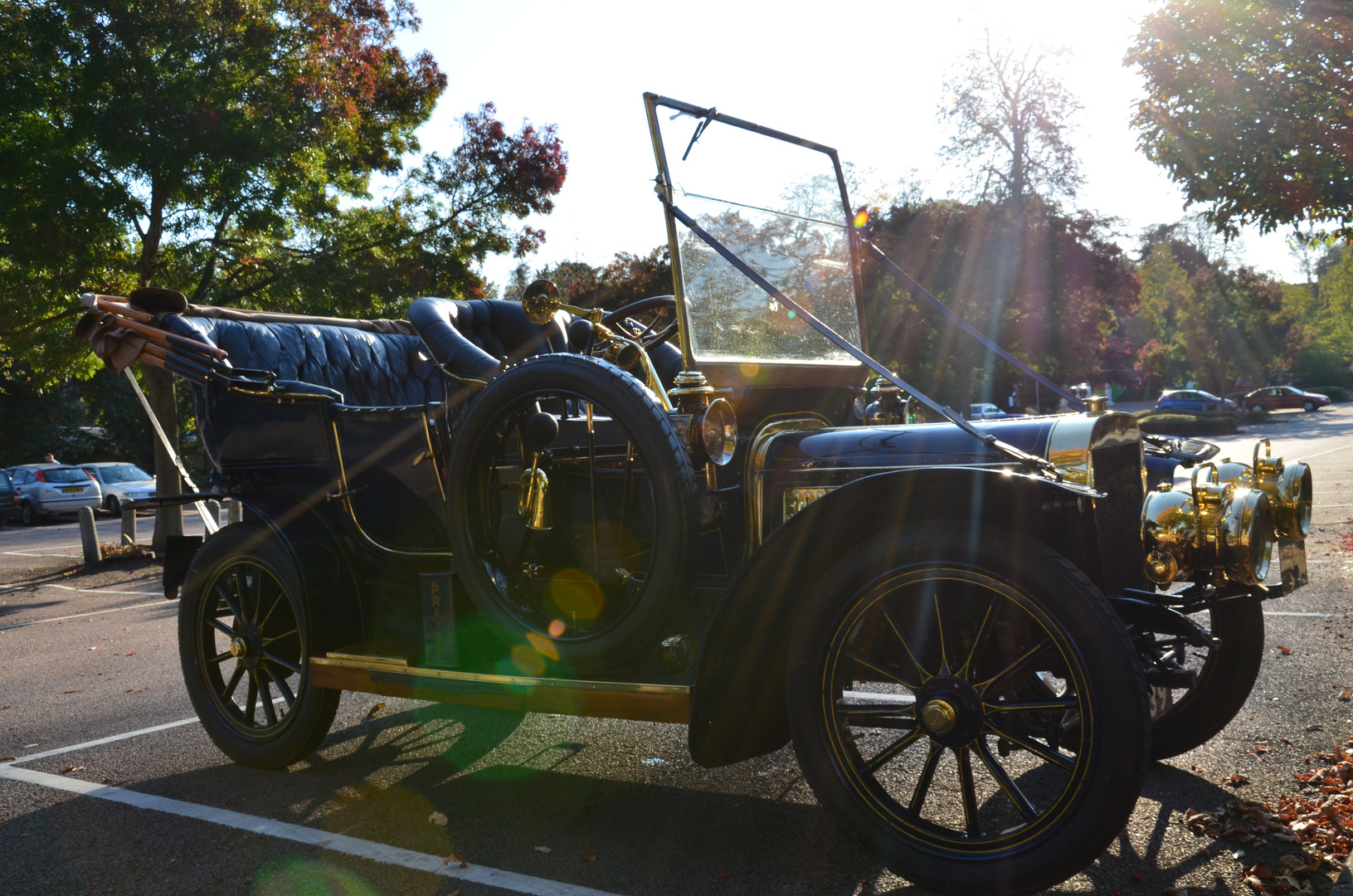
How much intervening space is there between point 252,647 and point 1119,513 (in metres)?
3.47

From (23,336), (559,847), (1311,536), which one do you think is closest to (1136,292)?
(1311,536)

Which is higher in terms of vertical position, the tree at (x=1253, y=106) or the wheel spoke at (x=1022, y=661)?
the tree at (x=1253, y=106)

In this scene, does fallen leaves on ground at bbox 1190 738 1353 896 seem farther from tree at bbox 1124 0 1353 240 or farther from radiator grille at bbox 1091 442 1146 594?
tree at bbox 1124 0 1353 240

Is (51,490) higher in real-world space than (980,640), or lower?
lower

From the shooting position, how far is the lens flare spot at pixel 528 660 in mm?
3211

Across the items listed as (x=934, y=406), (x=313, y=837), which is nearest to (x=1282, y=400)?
(x=934, y=406)

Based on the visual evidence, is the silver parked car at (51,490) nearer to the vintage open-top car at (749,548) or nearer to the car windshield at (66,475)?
the car windshield at (66,475)

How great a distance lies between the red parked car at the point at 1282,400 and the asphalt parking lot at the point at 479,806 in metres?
46.6

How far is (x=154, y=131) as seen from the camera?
897 cm

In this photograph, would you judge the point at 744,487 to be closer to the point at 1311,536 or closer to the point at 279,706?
the point at 279,706

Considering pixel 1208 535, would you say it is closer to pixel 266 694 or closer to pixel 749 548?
pixel 749 548

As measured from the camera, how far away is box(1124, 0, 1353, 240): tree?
7180 mm

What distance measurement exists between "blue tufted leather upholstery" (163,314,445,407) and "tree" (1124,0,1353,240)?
6765 mm

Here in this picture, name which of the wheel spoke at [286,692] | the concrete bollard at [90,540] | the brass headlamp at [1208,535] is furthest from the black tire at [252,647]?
the concrete bollard at [90,540]
